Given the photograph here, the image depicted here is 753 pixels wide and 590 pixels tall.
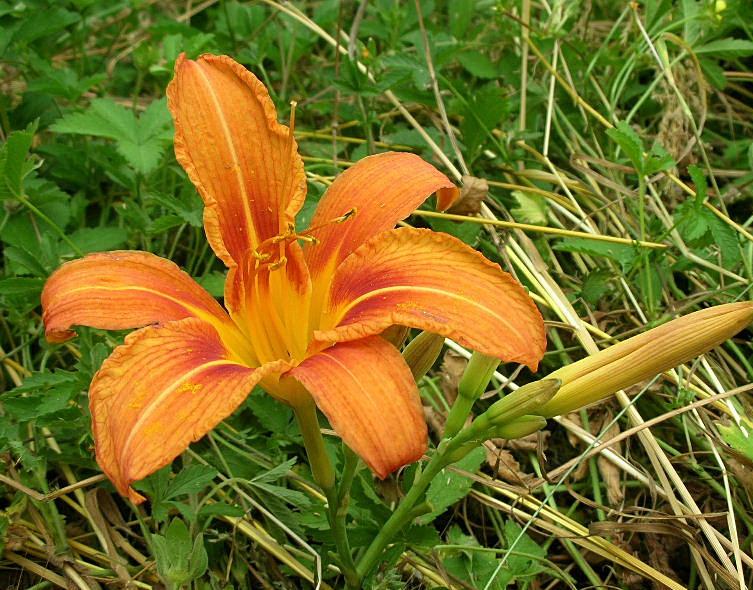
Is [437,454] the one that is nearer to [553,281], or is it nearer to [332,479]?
[332,479]

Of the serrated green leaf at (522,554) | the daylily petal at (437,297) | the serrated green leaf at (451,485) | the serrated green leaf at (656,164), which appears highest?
the daylily petal at (437,297)

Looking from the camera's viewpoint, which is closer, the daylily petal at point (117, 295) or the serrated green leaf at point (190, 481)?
the daylily petal at point (117, 295)

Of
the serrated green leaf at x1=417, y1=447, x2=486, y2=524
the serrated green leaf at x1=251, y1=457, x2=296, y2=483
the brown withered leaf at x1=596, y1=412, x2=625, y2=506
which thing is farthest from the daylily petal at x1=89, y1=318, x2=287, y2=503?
the brown withered leaf at x1=596, y1=412, x2=625, y2=506

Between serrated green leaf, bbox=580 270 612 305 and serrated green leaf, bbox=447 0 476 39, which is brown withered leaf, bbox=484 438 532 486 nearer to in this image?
serrated green leaf, bbox=580 270 612 305

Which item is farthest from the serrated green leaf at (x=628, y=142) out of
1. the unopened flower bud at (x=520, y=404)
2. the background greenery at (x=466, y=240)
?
the unopened flower bud at (x=520, y=404)

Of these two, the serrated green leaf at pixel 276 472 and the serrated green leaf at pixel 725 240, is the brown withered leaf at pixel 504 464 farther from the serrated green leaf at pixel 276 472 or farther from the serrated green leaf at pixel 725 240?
the serrated green leaf at pixel 725 240

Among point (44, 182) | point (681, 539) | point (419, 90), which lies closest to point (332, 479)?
point (681, 539)

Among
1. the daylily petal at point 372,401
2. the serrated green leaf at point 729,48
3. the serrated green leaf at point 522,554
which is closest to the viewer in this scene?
the daylily petal at point 372,401
